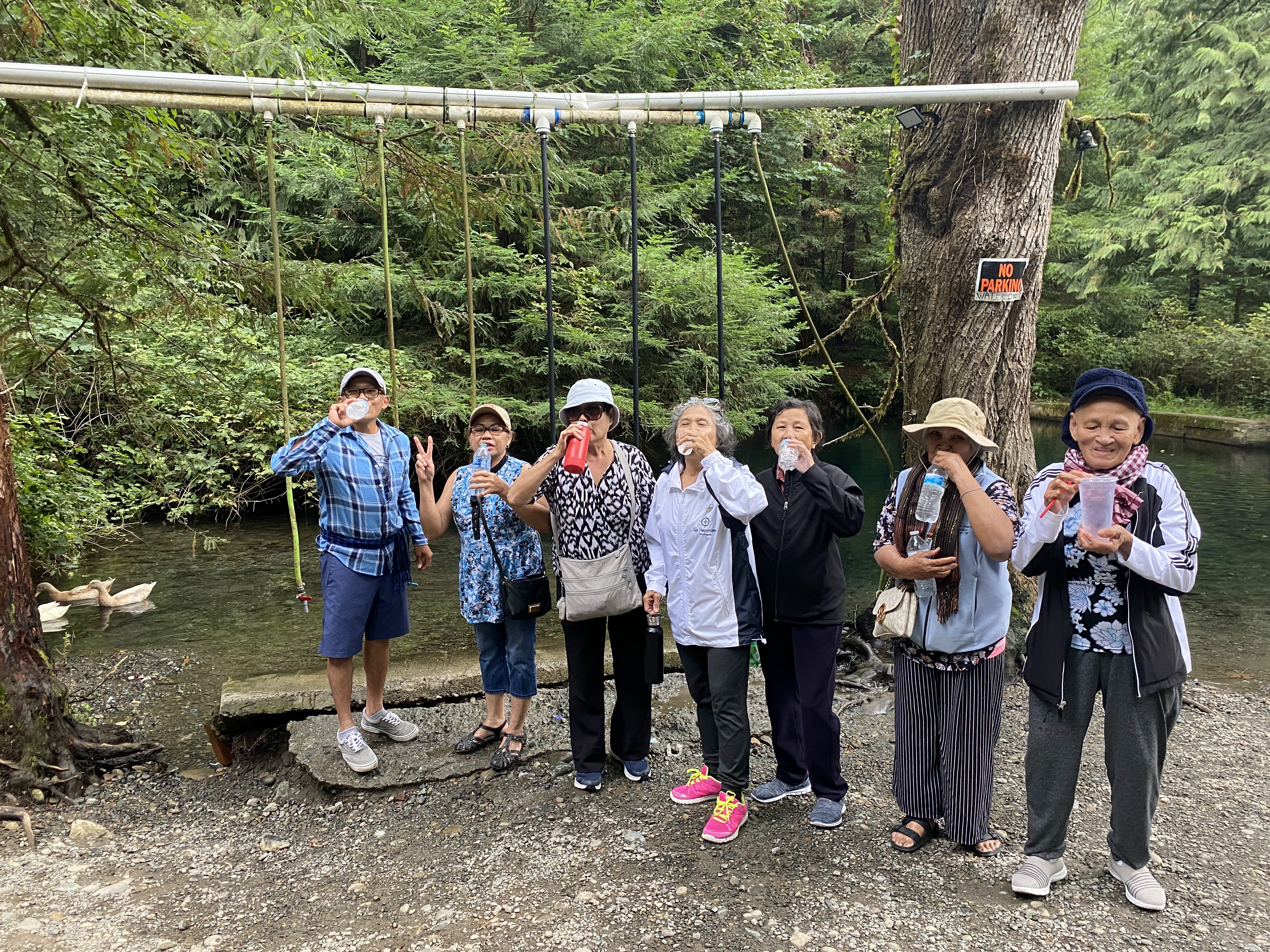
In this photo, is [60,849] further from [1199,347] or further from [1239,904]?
[1199,347]

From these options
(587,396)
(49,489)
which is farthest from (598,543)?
(49,489)

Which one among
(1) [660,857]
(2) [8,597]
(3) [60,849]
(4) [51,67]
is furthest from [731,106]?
(3) [60,849]

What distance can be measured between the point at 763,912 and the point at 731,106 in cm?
351

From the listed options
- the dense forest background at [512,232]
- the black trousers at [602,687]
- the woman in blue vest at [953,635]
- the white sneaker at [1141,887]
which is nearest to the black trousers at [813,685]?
the woman in blue vest at [953,635]

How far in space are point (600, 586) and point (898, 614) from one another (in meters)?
1.21

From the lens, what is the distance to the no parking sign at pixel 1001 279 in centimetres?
445

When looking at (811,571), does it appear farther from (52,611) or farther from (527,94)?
(52,611)

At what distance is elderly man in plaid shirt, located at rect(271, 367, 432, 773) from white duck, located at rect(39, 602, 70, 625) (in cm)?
511

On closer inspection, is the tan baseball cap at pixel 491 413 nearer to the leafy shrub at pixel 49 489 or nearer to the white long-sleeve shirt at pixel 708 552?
the white long-sleeve shirt at pixel 708 552

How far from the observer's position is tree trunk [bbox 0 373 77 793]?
379 cm

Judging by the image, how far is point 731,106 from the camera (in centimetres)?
411

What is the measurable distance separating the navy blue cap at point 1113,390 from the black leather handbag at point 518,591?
2279mm

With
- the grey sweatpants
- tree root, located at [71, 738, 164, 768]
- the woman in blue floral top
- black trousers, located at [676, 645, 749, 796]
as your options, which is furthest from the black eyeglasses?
tree root, located at [71, 738, 164, 768]

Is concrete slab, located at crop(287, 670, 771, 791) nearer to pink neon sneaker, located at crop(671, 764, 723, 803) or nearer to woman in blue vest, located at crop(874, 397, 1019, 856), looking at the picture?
pink neon sneaker, located at crop(671, 764, 723, 803)
